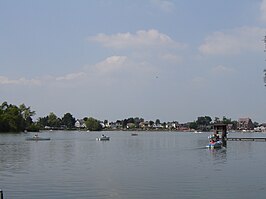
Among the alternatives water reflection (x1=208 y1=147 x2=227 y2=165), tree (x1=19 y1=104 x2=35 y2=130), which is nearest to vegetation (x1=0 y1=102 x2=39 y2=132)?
tree (x1=19 y1=104 x2=35 y2=130)

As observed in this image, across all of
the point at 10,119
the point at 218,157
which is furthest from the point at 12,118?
the point at 218,157

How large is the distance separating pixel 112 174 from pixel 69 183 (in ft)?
24.1

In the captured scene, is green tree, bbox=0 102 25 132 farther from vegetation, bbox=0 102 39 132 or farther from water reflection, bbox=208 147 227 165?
water reflection, bbox=208 147 227 165

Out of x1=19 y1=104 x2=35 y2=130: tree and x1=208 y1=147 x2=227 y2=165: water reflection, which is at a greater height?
x1=19 y1=104 x2=35 y2=130: tree

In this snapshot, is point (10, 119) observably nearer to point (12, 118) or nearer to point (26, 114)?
point (12, 118)

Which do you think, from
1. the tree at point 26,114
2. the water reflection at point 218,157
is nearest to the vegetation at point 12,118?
the tree at point 26,114

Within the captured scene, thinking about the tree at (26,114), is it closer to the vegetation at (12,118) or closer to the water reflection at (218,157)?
the vegetation at (12,118)

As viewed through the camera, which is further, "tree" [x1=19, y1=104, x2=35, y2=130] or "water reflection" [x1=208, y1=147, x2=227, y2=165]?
"tree" [x1=19, y1=104, x2=35, y2=130]

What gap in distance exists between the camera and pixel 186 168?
4625cm

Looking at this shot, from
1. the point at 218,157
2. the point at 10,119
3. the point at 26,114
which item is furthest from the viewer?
the point at 26,114

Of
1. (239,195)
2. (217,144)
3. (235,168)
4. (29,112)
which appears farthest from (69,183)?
(29,112)

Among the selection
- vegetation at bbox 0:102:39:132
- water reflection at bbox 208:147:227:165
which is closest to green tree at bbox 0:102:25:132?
vegetation at bbox 0:102:39:132

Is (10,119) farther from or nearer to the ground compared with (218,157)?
farther from the ground

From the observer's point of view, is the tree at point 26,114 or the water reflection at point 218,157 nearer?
the water reflection at point 218,157
